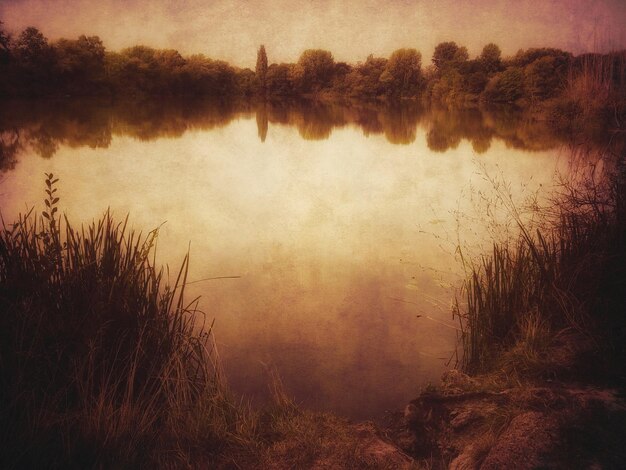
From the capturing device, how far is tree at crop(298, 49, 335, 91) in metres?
41.4

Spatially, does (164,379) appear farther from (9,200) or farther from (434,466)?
(9,200)

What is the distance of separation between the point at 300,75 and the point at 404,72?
1014cm

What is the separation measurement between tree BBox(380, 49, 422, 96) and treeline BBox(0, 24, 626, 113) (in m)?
0.08

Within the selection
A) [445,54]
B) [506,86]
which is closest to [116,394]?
[506,86]

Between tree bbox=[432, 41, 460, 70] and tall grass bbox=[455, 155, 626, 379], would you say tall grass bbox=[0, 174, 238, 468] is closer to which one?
tall grass bbox=[455, 155, 626, 379]

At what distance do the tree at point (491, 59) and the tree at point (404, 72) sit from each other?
7.23m

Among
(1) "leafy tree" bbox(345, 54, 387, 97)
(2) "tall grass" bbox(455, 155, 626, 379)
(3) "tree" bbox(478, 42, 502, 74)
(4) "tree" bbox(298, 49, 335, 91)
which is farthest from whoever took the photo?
(4) "tree" bbox(298, 49, 335, 91)

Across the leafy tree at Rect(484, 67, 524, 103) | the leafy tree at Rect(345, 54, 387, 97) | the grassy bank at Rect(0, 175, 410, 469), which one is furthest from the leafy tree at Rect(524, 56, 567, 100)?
the grassy bank at Rect(0, 175, 410, 469)

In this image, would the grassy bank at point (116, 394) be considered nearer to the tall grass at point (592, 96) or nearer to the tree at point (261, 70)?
the tall grass at point (592, 96)

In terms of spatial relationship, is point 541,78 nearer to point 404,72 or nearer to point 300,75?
point 404,72

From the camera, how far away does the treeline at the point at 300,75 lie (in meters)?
20.1

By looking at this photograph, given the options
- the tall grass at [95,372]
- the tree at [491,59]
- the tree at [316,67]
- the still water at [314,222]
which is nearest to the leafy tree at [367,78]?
the tree at [316,67]

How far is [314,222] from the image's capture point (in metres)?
6.55

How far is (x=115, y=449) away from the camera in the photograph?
1.94 metres
